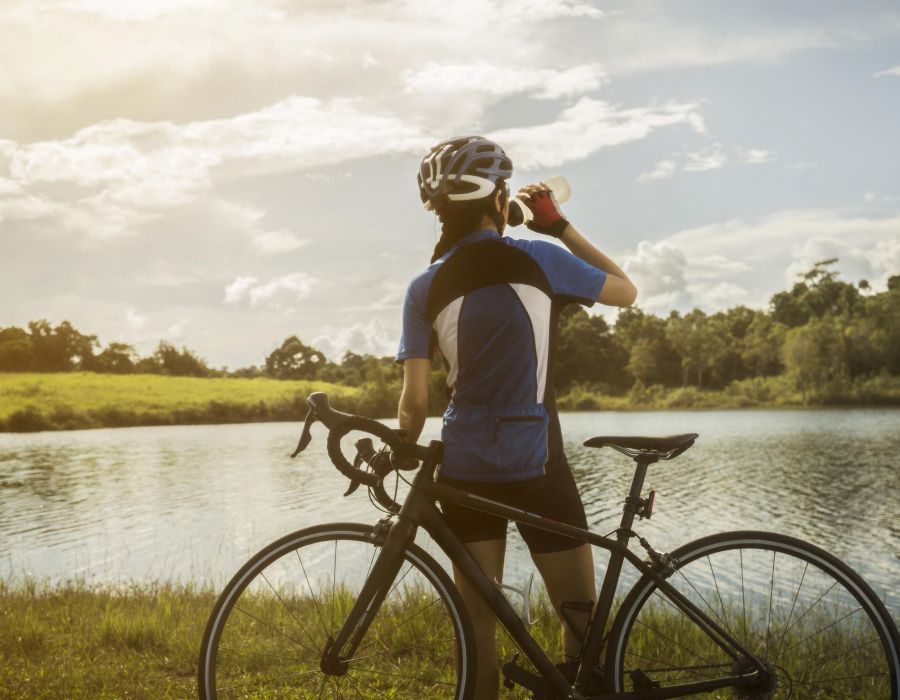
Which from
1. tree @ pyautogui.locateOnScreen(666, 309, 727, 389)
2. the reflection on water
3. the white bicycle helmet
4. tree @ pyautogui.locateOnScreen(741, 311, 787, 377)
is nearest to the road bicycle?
the white bicycle helmet

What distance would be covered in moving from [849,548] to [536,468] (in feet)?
49.3

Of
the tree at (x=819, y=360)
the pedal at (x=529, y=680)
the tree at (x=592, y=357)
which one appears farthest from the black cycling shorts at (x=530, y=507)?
the tree at (x=592, y=357)

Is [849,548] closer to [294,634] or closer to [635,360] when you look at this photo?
[294,634]

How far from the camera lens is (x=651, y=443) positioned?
105 inches

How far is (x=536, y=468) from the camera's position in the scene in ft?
8.46

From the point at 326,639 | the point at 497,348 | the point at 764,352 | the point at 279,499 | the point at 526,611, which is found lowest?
the point at 279,499

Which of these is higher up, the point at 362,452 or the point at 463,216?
the point at 463,216

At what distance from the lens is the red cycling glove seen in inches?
106

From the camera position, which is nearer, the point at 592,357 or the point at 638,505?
the point at 638,505

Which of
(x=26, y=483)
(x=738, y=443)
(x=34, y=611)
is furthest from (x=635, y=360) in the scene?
(x=34, y=611)

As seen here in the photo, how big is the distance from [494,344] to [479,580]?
0.74m

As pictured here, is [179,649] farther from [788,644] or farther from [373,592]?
[788,644]

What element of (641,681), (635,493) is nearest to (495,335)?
(635,493)

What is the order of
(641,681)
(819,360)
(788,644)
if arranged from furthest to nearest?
(819,360)
(788,644)
(641,681)
